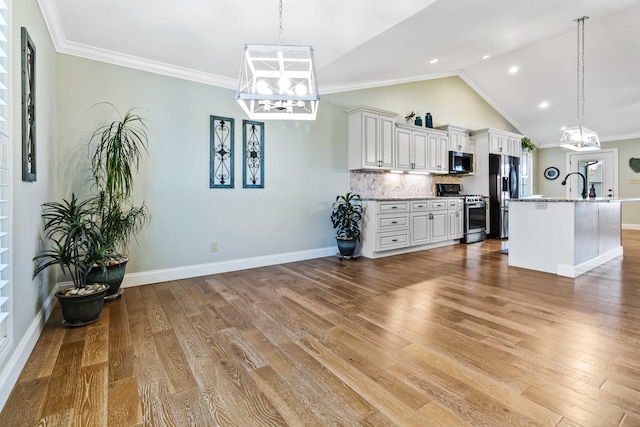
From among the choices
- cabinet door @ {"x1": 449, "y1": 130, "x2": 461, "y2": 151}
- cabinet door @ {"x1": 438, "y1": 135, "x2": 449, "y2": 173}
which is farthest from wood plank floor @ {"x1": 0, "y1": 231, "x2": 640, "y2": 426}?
cabinet door @ {"x1": 449, "y1": 130, "x2": 461, "y2": 151}

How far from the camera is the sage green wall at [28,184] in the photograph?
1718mm

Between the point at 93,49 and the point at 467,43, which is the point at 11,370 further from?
the point at 467,43

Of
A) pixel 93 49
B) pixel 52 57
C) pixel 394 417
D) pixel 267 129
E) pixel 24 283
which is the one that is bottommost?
pixel 394 417

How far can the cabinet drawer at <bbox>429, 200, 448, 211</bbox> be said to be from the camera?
5.46 metres

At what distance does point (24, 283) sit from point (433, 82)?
6.68m

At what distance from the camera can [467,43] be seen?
4.20m

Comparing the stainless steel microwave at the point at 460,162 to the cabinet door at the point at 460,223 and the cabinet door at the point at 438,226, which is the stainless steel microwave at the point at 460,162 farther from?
the cabinet door at the point at 438,226

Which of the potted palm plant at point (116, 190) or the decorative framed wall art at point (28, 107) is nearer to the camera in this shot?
the decorative framed wall art at point (28, 107)

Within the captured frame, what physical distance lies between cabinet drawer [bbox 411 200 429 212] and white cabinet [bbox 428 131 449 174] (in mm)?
903

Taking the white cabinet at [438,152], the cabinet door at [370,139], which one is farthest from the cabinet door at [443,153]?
the cabinet door at [370,139]

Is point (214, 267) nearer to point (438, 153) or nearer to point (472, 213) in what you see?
point (438, 153)

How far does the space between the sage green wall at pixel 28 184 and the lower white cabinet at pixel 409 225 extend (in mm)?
3712

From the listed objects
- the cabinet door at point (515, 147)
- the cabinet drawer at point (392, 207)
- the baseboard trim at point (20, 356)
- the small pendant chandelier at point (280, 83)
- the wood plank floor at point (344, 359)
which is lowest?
the wood plank floor at point (344, 359)

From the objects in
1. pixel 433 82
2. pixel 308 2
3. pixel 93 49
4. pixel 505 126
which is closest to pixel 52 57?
pixel 93 49
